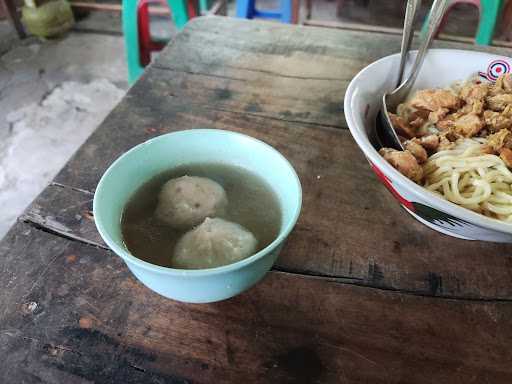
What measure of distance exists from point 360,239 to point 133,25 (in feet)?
4.65

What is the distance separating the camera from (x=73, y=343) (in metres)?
0.71

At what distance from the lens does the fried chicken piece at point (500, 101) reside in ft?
3.29

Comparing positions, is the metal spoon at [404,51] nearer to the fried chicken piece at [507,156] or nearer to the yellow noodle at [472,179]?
the yellow noodle at [472,179]

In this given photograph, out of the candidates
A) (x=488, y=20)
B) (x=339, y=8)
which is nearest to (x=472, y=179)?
(x=488, y=20)

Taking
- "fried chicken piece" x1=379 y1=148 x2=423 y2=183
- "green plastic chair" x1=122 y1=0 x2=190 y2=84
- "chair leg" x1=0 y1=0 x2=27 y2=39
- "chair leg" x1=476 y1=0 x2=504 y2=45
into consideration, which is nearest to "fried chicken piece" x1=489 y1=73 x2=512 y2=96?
"fried chicken piece" x1=379 y1=148 x2=423 y2=183

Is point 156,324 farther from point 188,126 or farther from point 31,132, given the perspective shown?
point 31,132

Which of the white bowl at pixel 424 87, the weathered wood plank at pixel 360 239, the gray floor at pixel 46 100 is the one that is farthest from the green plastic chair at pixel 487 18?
the gray floor at pixel 46 100

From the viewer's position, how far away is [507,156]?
0.92 m

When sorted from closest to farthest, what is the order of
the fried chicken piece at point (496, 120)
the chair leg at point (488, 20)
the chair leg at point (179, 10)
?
Result: the fried chicken piece at point (496, 120) < the chair leg at point (488, 20) < the chair leg at point (179, 10)

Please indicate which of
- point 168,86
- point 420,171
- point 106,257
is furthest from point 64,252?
point 420,171

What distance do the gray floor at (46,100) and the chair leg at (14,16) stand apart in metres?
0.09

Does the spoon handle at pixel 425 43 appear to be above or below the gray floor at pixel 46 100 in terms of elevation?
above

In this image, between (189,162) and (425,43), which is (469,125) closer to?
(425,43)

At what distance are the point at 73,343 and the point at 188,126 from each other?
620 millimetres
